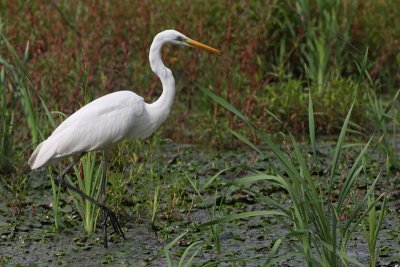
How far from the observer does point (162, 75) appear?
588cm

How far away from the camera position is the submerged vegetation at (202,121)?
5.73 m

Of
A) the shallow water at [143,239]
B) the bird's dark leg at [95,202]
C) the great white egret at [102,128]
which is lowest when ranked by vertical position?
the shallow water at [143,239]

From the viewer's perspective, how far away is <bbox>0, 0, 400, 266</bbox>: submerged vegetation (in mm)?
5734

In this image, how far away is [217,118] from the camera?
8016 millimetres

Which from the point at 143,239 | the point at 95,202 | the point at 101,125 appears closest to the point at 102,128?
the point at 101,125

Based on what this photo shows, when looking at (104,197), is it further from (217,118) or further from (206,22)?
(206,22)

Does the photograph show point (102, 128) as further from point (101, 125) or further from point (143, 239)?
point (143, 239)

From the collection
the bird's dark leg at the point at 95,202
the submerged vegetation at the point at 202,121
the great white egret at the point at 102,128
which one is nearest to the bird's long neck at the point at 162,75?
the great white egret at the point at 102,128

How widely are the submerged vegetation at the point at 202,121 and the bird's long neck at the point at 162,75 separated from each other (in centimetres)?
15

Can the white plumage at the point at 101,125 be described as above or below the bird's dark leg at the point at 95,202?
above

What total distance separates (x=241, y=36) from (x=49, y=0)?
1.81m

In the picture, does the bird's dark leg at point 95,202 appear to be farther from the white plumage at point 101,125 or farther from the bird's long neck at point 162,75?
the bird's long neck at point 162,75

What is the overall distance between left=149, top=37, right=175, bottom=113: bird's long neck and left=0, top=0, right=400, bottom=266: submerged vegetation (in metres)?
0.15

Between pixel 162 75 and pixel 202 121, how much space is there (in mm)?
2331
